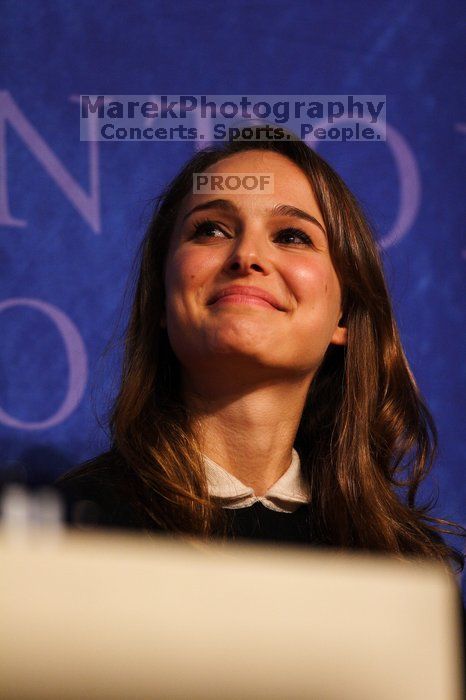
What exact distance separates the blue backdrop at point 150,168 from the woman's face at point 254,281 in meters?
0.39

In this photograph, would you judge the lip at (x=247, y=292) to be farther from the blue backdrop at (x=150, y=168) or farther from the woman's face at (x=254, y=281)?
the blue backdrop at (x=150, y=168)

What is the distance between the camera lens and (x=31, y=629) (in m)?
0.24

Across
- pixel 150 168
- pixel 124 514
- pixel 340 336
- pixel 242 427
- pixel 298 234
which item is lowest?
pixel 124 514

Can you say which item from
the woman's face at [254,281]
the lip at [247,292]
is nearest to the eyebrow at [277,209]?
the woman's face at [254,281]

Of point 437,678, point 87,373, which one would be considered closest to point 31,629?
point 437,678

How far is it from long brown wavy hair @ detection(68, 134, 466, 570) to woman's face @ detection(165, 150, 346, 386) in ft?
0.17

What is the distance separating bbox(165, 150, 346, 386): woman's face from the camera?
1053mm

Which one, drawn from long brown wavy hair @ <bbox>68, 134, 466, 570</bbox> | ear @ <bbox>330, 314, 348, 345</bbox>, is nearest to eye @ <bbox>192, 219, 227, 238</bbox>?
long brown wavy hair @ <bbox>68, 134, 466, 570</bbox>

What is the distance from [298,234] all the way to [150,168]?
0.54 meters

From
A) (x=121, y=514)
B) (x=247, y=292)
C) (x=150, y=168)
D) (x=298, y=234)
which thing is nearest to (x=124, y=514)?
(x=121, y=514)

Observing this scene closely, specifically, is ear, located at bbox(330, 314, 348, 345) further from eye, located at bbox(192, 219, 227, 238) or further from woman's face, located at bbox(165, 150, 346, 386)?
eye, located at bbox(192, 219, 227, 238)

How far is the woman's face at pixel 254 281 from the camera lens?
1.05m

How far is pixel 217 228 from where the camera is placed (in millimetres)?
1146

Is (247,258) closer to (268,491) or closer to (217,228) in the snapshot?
(217,228)
